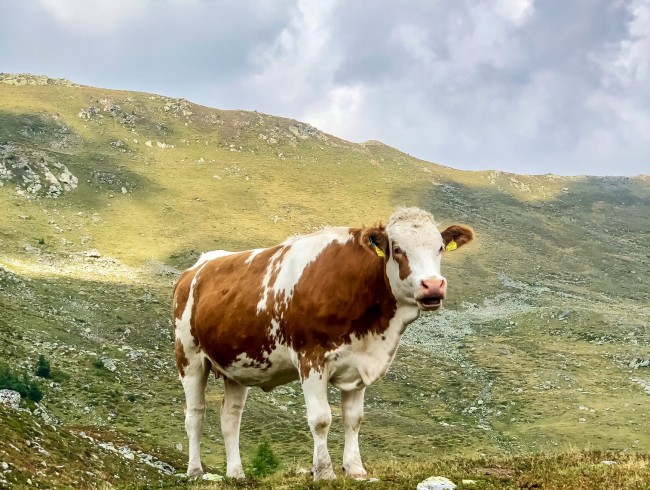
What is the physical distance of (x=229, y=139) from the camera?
6093 inches

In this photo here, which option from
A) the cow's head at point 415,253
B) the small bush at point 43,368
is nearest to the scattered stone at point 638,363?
the small bush at point 43,368

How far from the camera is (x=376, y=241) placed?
8688mm

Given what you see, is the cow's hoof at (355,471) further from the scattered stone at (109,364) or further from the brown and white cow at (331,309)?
the scattered stone at (109,364)

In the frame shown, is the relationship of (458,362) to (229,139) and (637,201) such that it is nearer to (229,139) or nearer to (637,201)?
(229,139)

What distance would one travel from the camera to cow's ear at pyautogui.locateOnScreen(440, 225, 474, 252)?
29.3 ft

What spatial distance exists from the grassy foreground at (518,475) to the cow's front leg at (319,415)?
1.05 ft

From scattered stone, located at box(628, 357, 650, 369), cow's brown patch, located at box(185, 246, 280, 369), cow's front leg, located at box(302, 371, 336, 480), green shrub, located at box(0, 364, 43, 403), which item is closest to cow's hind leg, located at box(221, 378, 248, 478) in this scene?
cow's brown patch, located at box(185, 246, 280, 369)

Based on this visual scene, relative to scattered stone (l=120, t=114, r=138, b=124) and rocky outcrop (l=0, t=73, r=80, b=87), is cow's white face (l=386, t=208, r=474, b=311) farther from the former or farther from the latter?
rocky outcrop (l=0, t=73, r=80, b=87)

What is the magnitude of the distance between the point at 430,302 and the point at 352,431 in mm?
2804

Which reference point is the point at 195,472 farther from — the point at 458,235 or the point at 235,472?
the point at 458,235

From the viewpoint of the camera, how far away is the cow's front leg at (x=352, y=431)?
A: 9.10 metres

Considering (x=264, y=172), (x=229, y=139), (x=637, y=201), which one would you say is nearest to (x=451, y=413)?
(x=264, y=172)

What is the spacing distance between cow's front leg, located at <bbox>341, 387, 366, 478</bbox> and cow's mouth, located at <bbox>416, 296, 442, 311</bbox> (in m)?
2.08

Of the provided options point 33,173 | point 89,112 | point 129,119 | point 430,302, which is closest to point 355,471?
Answer: point 430,302
